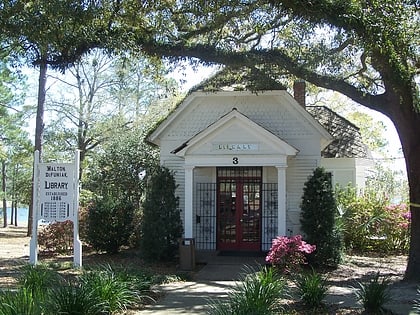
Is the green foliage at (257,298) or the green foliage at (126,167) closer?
the green foliage at (257,298)

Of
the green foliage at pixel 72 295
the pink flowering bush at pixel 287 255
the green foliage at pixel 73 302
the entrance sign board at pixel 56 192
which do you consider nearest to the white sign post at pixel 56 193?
the entrance sign board at pixel 56 192

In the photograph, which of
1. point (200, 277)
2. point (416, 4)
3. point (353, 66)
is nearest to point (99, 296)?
point (200, 277)

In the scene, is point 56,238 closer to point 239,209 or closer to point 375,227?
point 239,209

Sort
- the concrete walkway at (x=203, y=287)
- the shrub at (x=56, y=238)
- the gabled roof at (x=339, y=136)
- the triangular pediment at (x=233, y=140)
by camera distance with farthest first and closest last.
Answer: the gabled roof at (x=339, y=136) < the shrub at (x=56, y=238) < the triangular pediment at (x=233, y=140) < the concrete walkway at (x=203, y=287)

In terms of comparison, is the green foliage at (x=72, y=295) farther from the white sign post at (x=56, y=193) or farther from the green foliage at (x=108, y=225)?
the green foliage at (x=108, y=225)

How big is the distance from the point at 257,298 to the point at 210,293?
3.82 m

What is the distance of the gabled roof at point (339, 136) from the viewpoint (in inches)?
906

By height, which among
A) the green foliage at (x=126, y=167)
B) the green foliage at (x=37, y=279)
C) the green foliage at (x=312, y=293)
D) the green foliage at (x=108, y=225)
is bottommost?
the green foliage at (x=312, y=293)

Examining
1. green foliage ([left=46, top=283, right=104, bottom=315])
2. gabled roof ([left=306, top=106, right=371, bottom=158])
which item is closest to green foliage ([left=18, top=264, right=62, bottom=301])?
green foliage ([left=46, top=283, right=104, bottom=315])

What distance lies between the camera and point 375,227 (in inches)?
786

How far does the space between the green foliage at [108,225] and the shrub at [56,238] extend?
0.99 metres

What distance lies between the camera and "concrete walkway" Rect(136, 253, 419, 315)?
30.0ft

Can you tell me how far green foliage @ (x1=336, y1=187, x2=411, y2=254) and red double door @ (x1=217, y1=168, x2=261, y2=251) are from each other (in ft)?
12.1

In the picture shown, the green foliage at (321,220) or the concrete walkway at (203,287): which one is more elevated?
the green foliage at (321,220)
